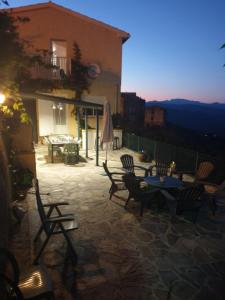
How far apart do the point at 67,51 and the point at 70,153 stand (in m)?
7.79

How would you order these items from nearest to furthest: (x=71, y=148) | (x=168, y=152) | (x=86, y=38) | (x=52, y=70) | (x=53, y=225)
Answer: (x=53, y=225), (x=71, y=148), (x=168, y=152), (x=52, y=70), (x=86, y=38)

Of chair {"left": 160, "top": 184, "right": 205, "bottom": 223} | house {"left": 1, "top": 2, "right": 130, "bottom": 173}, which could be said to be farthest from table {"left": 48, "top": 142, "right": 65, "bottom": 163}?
chair {"left": 160, "top": 184, "right": 205, "bottom": 223}

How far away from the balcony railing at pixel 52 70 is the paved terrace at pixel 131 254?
9793 mm

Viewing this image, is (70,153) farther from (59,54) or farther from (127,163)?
(59,54)

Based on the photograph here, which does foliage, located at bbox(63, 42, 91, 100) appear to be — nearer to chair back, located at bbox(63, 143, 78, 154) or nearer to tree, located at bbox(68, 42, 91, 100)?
tree, located at bbox(68, 42, 91, 100)

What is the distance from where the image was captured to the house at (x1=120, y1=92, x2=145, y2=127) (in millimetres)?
25331

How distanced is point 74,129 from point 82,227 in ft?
35.4

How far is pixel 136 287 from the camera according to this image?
3555mm

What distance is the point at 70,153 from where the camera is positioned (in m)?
11.1

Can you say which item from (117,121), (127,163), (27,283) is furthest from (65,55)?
(27,283)

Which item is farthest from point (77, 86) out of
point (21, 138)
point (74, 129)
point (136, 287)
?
point (136, 287)

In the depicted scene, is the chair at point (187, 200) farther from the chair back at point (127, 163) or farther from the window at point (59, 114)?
the window at point (59, 114)

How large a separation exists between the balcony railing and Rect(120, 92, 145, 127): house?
9.79 metres

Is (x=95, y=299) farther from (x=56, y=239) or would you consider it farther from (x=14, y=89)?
(x=14, y=89)
